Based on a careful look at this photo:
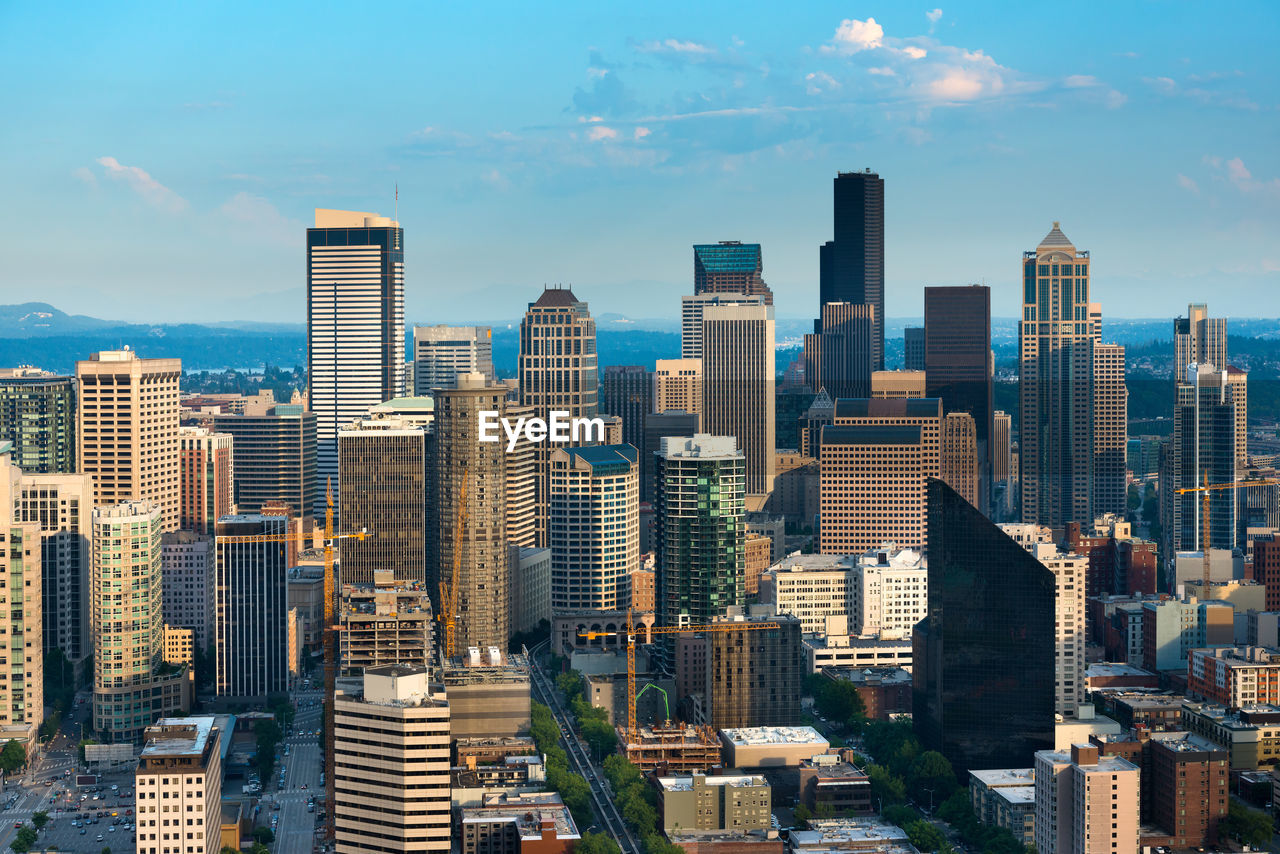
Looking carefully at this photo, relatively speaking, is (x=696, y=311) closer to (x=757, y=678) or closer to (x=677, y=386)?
(x=677, y=386)

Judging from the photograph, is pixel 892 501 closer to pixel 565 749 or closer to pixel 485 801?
pixel 565 749

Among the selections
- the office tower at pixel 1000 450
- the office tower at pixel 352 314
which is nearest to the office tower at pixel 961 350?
the office tower at pixel 1000 450

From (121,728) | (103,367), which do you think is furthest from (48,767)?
(103,367)

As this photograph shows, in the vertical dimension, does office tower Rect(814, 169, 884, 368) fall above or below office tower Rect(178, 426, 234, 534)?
above

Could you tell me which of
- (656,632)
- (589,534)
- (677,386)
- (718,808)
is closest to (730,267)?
(677,386)

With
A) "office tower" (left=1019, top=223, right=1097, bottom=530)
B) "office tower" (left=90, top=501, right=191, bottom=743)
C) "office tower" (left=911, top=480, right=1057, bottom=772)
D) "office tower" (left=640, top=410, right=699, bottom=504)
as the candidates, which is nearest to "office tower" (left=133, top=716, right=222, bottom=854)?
"office tower" (left=90, top=501, right=191, bottom=743)

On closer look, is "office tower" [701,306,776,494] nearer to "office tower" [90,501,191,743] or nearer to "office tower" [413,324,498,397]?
"office tower" [413,324,498,397]

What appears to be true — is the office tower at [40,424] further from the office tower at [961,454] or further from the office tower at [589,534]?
the office tower at [961,454]
